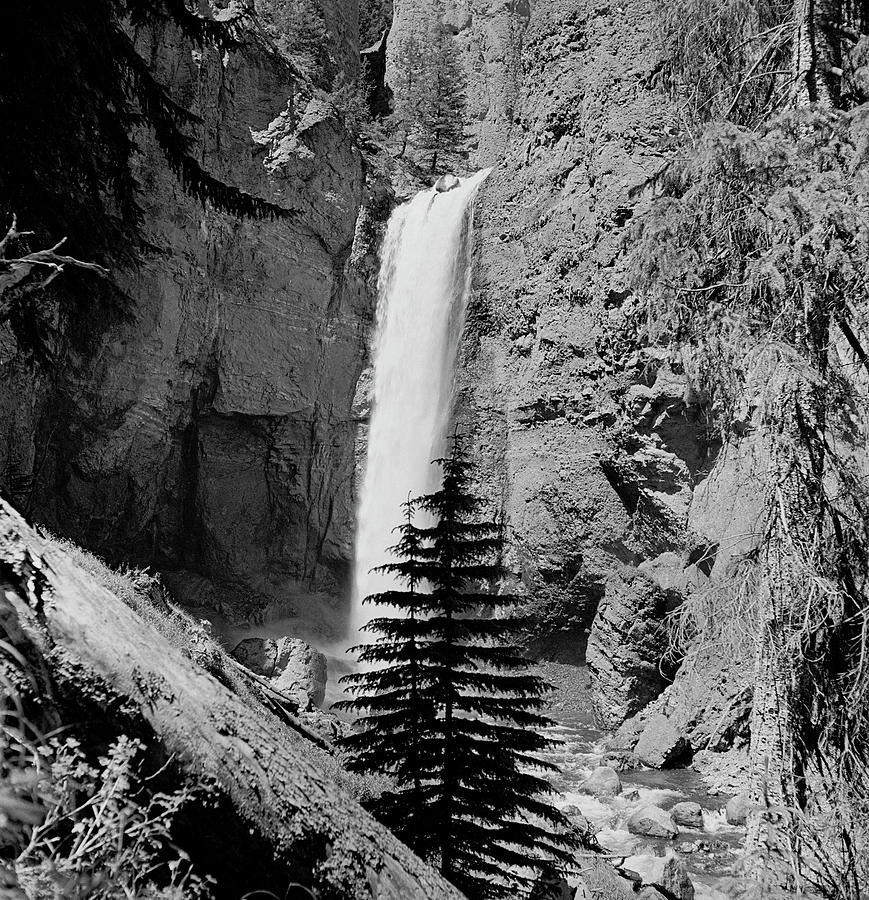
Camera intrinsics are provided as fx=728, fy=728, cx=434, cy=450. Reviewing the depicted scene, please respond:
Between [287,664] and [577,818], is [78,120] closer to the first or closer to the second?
[577,818]

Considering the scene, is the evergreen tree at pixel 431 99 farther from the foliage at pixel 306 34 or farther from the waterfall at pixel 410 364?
the waterfall at pixel 410 364

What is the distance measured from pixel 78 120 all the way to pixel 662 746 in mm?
13483

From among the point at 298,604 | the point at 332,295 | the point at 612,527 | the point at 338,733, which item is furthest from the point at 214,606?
the point at 338,733

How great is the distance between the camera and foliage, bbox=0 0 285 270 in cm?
564

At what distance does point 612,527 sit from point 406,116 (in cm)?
2713

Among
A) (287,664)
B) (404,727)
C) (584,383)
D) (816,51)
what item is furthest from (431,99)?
(404,727)

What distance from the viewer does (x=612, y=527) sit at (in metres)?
19.3

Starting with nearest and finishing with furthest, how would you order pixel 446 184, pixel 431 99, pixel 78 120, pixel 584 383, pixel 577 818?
pixel 78 120
pixel 577 818
pixel 584 383
pixel 446 184
pixel 431 99

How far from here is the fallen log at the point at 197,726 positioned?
1704 mm

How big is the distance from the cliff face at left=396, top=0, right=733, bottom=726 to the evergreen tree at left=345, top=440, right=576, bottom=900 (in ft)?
32.7

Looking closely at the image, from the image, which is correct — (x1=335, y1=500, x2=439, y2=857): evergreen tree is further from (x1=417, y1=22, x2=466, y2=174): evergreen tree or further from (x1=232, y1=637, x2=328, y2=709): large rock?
(x1=417, y1=22, x2=466, y2=174): evergreen tree

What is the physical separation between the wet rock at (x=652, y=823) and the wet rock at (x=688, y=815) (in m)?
0.19

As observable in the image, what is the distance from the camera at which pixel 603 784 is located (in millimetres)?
12578

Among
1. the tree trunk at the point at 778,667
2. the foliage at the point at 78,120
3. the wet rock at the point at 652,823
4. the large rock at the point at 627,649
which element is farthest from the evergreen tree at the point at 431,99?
the tree trunk at the point at 778,667
